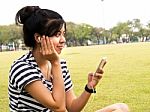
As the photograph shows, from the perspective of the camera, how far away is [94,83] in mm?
3193

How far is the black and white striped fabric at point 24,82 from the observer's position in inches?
110

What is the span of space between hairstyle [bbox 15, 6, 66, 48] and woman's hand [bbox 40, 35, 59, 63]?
0.08 metres

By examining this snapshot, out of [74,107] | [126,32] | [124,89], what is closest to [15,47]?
[126,32]

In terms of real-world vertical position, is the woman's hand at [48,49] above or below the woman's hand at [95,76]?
above

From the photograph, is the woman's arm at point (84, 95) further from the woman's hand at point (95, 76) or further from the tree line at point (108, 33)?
the tree line at point (108, 33)

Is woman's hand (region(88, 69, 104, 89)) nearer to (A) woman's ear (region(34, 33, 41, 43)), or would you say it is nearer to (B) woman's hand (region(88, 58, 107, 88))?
(B) woman's hand (region(88, 58, 107, 88))

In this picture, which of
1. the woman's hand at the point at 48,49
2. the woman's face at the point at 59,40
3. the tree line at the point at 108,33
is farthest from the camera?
the tree line at the point at 108,33

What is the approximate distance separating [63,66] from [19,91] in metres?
0.52

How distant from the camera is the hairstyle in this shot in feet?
9.05

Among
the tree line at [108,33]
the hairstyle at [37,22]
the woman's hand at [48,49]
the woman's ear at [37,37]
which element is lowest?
the tree line at [108,33]

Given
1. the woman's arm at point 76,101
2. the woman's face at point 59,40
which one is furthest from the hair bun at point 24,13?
the woman's arm at point 76,101

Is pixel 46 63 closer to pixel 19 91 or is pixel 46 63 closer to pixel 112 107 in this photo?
pixel 19 91

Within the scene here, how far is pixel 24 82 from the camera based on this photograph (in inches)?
109

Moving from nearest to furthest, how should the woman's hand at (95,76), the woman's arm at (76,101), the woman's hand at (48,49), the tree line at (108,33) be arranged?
the woman's hand at (48,49) → the woman's hand at (95,76) → the woman's arm at (76,101) → the tree line at (108,33)
